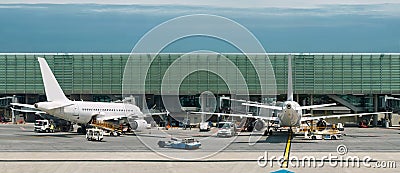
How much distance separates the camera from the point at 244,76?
119 m

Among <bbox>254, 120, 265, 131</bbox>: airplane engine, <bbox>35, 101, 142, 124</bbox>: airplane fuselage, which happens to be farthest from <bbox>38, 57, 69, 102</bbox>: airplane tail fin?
<bbox>254, 120, 265, 131</bbox>: airplane engine

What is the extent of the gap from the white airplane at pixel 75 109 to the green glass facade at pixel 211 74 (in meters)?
34.2

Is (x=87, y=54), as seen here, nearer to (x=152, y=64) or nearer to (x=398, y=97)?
(x=152, y=64)

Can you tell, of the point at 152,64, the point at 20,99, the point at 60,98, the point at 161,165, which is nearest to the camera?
the point at 161,165

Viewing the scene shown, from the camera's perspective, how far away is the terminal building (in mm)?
118250

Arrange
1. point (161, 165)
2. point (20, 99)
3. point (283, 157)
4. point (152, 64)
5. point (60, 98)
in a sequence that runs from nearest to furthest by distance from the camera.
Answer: point (161, 165), point (283, 157), point (60, 98), point (152, 64), point (20, 99)

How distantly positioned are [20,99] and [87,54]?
1692 centimetres

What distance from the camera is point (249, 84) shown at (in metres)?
120

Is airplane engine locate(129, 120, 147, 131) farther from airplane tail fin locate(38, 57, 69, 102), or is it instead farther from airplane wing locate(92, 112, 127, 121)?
airplane tail fin locate(38, 57, 69, 102)

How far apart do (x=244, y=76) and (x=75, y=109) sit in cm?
4708

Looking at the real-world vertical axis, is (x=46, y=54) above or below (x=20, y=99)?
above

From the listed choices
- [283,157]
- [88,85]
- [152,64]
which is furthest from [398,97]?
[283,157]

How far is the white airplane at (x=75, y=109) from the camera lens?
76.1 m

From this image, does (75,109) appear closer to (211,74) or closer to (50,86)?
(50,86)
